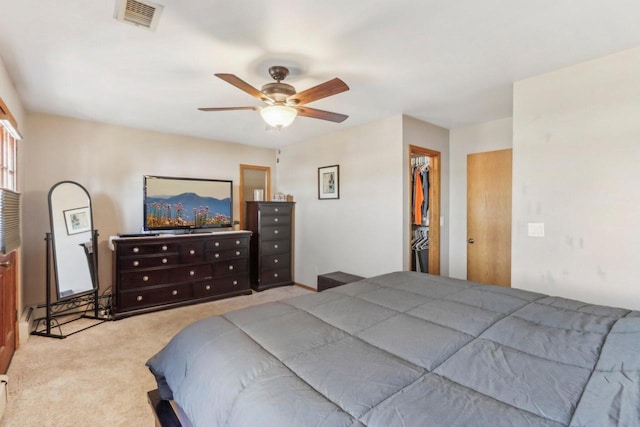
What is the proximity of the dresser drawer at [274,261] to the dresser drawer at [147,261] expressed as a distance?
4.20ft

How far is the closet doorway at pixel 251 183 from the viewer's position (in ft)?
16.8

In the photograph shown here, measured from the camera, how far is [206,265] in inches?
163

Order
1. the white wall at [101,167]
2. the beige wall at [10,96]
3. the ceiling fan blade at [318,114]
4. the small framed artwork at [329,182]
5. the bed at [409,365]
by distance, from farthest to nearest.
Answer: the small framed artwork at [329,182] → the white wall at [101,167] → the ceiling fan blade at [318,114] → the beige wall at [10,96] → the bed at [409,365]

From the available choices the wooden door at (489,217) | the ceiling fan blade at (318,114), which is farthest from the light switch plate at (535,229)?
the ceiling fan blade at (318,114)

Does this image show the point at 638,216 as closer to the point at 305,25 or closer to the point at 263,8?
the point at 305,25

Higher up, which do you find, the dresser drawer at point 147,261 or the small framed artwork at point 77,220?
the small framed artwork at point 77,220

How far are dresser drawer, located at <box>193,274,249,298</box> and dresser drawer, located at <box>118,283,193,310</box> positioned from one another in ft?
0.38

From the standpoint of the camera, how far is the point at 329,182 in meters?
4.48

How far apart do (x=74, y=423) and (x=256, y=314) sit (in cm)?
136

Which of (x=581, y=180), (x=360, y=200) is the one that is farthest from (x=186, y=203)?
(x=581, y=180)

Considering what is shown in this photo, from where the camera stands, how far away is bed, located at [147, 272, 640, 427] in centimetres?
84

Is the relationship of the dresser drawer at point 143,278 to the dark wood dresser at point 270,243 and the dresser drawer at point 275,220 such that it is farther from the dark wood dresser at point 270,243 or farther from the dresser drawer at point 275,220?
the dresser drawer at point 275,220

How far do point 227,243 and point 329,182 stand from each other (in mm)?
1702

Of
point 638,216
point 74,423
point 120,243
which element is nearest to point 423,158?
point 638,216
